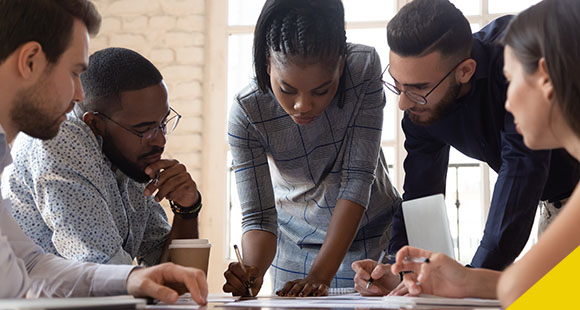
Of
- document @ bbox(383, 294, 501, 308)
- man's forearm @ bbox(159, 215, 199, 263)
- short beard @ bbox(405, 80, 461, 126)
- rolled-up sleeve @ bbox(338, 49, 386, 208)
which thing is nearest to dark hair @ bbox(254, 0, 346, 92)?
rolled-up sleeve @ bbox(338, 49, 386, 208)

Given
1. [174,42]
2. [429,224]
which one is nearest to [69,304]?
[429,224]

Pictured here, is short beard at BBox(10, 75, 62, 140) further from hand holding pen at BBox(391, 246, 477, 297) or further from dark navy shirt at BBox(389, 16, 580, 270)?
dark navy shirt at BBox(389, 16, 580, 270)

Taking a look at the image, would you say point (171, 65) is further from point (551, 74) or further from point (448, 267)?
point (551, 74)

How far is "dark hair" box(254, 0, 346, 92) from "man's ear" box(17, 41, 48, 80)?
22.0 inches

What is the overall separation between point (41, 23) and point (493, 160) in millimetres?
1174

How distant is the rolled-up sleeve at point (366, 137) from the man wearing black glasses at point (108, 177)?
44 cm

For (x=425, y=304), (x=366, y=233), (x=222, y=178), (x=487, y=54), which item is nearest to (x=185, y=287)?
(x=425, y=304)

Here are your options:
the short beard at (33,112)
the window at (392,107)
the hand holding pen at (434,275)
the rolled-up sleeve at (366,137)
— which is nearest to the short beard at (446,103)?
the rolled-up sleeve at (366,137)

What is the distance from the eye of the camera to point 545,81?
2.99 ft

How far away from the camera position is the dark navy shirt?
1.48 metres

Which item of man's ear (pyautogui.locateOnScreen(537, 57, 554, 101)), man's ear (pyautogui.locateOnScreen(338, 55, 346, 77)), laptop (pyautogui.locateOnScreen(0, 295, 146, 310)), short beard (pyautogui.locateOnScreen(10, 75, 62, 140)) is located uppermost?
man's ear (pyautogui.locateOnScreen(537, 57, 554, 101))

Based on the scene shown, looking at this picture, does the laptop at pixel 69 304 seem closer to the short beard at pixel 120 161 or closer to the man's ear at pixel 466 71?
the short beard at pixel 120 161

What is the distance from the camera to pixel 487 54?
1682mm

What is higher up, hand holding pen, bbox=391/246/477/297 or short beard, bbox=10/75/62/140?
short beard, bbox=10/75/62/140
